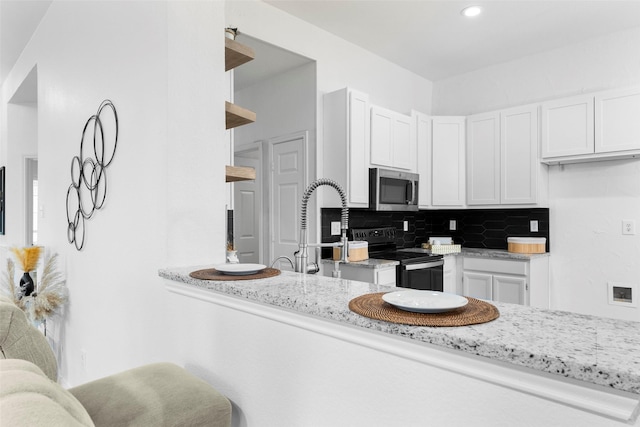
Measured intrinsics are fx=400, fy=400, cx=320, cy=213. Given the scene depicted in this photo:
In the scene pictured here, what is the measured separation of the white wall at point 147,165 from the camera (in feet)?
5.44

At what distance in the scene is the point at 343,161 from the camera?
3500 millimetres

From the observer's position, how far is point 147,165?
68.5 inches

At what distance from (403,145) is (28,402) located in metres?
3.80

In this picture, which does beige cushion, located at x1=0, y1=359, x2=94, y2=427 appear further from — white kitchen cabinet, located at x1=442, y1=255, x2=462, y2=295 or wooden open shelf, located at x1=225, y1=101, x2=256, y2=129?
white kitchen cabinet, located at x1=442, y1=255, x2=462, y2=295

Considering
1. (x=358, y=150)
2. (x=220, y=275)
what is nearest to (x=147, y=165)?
(x=220, y=275)

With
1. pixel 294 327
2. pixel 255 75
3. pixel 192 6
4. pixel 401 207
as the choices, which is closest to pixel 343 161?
pixel 401 207

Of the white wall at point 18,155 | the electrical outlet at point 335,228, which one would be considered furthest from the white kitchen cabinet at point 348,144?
the white wall at point 18,155

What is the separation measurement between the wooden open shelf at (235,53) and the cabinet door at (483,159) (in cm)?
301

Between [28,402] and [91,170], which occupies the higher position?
[91,170]

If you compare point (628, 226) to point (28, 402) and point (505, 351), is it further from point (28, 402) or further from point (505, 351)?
point (28, 402)

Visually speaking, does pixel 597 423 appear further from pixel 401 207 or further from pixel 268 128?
pixel 268 128

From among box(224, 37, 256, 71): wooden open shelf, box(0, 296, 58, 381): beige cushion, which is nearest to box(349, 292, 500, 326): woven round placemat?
box(0, 296, 58, 381): beige cushion

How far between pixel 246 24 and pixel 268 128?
1364 millimetres

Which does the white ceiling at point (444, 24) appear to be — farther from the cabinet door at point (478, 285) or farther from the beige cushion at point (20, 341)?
the beige cushion at point (20, 341)
